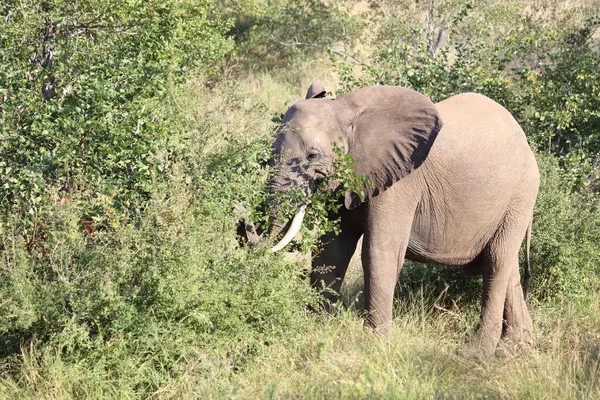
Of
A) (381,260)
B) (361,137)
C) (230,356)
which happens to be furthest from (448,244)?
(230,356)

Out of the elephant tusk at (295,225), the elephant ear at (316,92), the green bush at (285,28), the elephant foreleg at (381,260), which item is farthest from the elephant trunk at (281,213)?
the green bush at (285,28)

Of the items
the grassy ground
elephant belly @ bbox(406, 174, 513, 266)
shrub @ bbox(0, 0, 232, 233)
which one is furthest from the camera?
elephant belly @ bbox(406, 174, 513, 266)

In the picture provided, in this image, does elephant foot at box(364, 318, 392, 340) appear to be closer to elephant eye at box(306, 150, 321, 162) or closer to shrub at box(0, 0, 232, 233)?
elephant eye at box(306, 150, 321, 162)

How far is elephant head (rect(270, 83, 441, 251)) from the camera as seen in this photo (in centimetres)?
705

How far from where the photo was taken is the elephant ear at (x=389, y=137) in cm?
724

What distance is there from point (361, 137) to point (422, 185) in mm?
615

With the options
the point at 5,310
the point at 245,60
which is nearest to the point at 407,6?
the point at 245,60

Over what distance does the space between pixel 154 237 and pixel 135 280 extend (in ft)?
0.97

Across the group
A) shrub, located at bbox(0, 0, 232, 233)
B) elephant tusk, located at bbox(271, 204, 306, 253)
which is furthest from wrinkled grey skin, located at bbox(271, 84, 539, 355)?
shrub, located at bbox(0, 0, 232, 233)

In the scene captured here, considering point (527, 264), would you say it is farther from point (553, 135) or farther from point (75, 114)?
point (75, 114)

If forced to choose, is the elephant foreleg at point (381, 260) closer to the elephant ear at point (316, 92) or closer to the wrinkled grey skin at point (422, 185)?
the wrinkled grey skin at point (422, 185)

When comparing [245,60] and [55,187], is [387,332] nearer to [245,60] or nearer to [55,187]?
[55,187]

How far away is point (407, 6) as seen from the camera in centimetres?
1839

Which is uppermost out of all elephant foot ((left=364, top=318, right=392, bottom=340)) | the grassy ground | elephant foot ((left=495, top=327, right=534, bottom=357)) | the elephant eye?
the elephant eye
